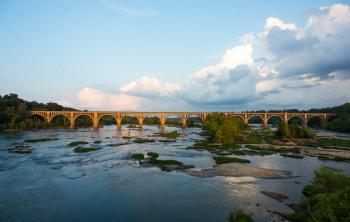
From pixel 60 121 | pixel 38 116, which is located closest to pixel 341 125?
pixel 60 121

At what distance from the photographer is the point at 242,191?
2789cm

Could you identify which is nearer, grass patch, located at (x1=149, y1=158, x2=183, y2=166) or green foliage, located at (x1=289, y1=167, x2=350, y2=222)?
green foliage, located at (x1=289, y1=167, x2=350, y2=222)

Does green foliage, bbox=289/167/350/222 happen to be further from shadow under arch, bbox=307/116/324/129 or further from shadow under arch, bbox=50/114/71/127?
shadow under arch, bbox=307/116/324/129

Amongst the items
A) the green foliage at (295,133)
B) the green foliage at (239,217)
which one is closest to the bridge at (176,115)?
the green foliage at (295,133)

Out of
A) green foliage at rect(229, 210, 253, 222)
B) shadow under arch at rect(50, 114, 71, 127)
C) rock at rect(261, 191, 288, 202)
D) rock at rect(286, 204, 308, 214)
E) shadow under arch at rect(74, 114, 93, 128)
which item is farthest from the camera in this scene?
shadow under arch at rect(74, 114, 93, 128)

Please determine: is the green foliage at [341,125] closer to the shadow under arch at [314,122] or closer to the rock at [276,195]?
the shadow under arch at [314,122]

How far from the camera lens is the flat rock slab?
34625 mm

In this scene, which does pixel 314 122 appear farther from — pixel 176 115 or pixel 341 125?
pixel 176 115

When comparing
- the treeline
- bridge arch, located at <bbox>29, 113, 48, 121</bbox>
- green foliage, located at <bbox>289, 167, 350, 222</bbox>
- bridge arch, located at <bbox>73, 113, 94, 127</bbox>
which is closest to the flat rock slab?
green foliage, located at <bbox>289, 167, 350, 222</bbox>

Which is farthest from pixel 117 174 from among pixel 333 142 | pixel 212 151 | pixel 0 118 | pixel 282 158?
pixel 0 118

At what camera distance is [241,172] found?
36.1 m

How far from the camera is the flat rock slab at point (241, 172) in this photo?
114ft

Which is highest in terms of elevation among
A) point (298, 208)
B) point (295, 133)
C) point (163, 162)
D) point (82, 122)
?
point (82, 122)

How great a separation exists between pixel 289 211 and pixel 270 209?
1.46 metres
